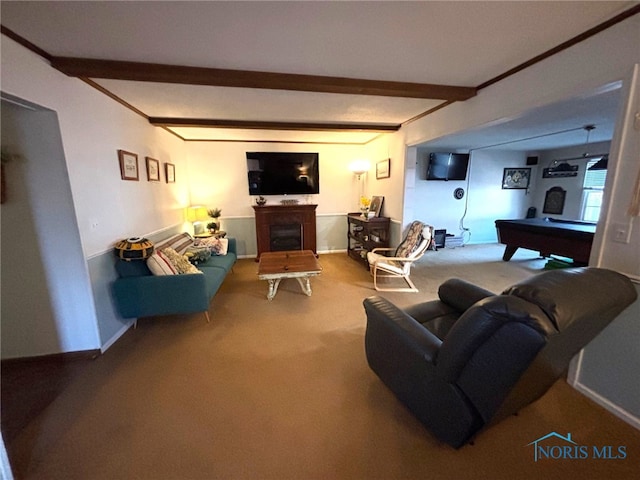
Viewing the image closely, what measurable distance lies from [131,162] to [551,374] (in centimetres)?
400

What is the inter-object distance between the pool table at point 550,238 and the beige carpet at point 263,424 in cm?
272

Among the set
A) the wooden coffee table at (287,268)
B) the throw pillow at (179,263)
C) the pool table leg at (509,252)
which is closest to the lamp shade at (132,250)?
the throw pillow at (179,263)

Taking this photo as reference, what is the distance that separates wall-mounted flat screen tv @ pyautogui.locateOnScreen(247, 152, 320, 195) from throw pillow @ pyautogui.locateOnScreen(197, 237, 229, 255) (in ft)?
4.66

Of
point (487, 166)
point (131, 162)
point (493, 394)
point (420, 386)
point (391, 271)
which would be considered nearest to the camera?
point (493, 394)

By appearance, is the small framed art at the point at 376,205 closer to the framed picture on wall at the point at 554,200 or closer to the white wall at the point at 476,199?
the white wall at the point at 476,199

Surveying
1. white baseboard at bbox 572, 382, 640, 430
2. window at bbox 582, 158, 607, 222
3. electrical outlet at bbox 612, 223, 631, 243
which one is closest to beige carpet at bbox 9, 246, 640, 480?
white baseboard at bbox 572, 382, 640, 430

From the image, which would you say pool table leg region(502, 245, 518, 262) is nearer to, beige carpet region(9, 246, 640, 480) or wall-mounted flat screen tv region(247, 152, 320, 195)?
beige carpet region(9, 246, 640, 480)

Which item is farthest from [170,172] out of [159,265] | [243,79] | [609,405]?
[609,405]

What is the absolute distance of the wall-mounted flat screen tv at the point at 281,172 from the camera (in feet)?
16.1

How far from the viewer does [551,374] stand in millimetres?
1242

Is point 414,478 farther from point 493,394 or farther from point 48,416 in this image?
point 48,416

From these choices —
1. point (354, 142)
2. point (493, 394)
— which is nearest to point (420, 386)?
point (493, 394)

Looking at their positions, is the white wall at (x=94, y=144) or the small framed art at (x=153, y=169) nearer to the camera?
the white wall at (x=94, y=144)

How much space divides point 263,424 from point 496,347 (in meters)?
1.37
